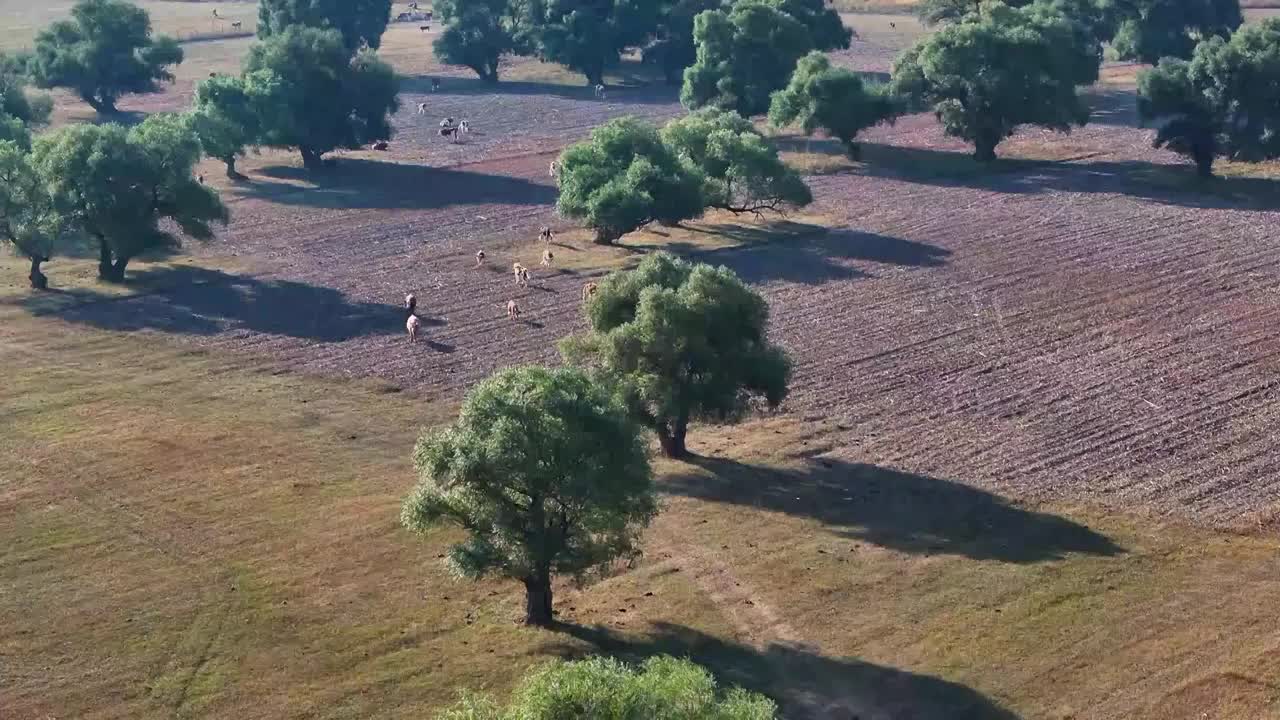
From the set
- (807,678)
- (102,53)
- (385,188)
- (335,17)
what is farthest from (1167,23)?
(807,678)

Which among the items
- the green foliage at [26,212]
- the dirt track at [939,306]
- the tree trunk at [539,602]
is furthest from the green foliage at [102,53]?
the tree trunk at [539,602]

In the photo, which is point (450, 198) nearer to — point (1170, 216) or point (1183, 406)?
point (1170, 216)

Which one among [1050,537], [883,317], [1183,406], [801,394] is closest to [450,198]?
[883,317]

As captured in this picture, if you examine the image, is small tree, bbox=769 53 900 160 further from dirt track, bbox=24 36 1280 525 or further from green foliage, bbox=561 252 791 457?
green foliage, bbox=561 252 791 457

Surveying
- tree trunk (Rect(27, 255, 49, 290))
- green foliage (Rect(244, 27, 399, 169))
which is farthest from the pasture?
green foliage (Rect(244, 27, 399, 169))

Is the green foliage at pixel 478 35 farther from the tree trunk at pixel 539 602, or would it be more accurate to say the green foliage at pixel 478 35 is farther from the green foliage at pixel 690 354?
the tree trunk at pixel 539 602
